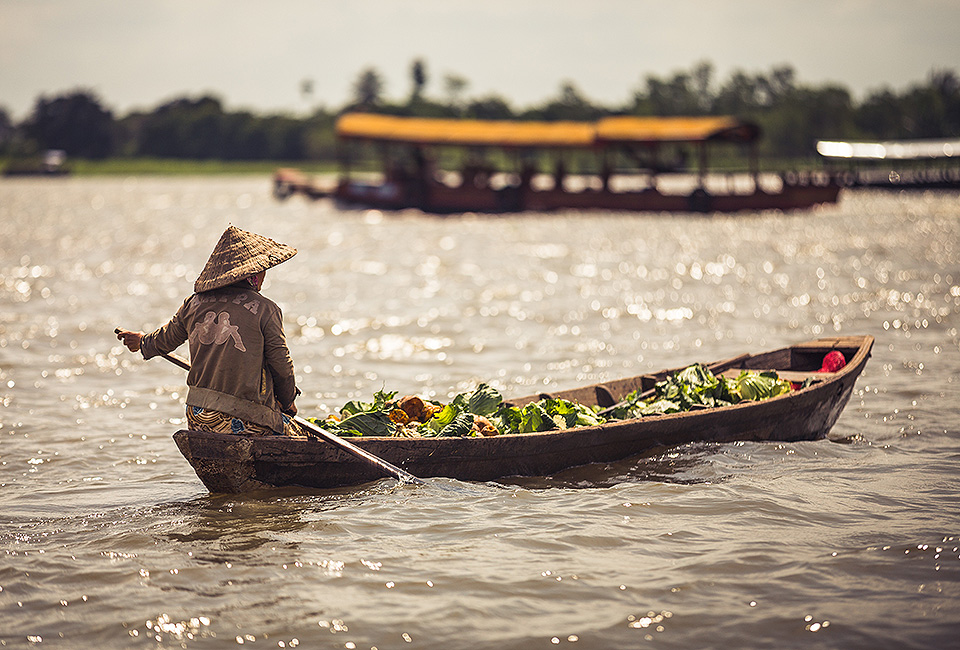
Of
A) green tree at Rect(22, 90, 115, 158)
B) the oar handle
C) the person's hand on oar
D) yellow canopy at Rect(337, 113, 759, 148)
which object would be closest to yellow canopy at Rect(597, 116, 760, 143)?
yellow canopy at Rect(337, 113, 759, 148)

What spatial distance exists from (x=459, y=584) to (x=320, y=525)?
47.5 inches

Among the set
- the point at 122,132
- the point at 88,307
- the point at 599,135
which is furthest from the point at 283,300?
the point at 122,132

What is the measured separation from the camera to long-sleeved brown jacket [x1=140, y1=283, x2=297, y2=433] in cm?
566

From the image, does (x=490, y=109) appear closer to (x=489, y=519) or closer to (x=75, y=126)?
(x=75, y=126)

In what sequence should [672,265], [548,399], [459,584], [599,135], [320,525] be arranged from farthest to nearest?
1. [599,135]
2. [672,265]
3. [548,399]
4. [320,525]
5. [459,584]

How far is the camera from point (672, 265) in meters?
24.4

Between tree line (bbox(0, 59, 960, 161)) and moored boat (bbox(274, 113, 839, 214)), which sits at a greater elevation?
tree line (bbox(0, 59, 960, 161))

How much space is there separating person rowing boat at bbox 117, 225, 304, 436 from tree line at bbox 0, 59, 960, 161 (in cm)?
9248

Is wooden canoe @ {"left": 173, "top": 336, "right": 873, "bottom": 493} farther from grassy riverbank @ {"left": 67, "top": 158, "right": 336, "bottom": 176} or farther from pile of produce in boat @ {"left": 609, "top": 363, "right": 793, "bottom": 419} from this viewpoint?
grassy riverbank @ {"left": 67, "top": 158, "right": 336, "bottom": 176}

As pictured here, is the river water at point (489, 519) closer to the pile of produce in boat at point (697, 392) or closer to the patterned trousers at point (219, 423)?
the pile of produce in boat at point (697, 392)

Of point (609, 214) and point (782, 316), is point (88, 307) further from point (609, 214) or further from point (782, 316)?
point (609, 214)

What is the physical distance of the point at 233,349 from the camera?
18.6ft

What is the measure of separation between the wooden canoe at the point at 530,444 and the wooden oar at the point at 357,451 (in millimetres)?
84

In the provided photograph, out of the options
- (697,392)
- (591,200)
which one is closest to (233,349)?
(697,392)
